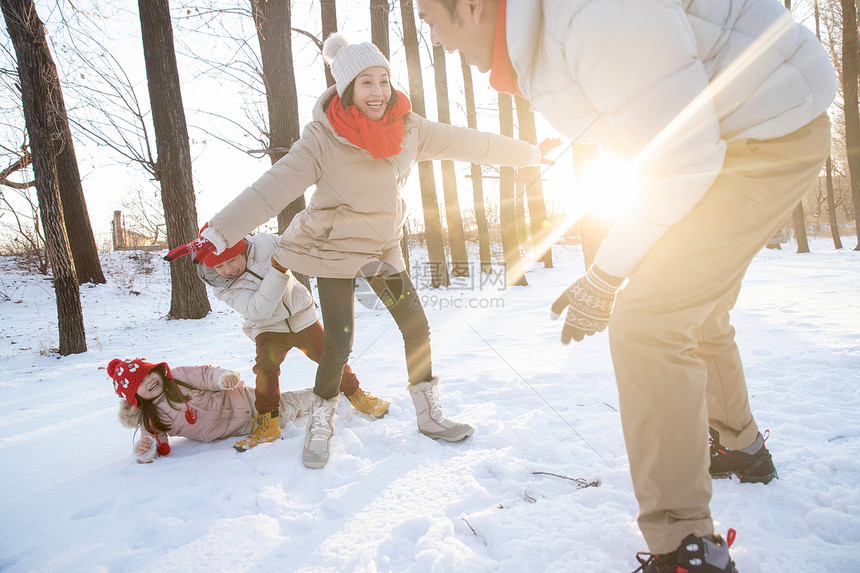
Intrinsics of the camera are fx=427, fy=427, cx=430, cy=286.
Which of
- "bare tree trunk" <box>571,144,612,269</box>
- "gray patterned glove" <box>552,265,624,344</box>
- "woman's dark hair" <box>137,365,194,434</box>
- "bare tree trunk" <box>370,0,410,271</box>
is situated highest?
"bare tree trunk" <box>370,0,410,271</box>

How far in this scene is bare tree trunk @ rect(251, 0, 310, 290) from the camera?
22.0ft

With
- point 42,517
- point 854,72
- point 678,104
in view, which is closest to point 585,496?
point 678,104

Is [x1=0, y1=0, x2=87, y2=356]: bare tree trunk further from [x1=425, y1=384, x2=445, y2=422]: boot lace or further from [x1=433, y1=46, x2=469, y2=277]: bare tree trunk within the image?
[x1=433, y1=46, x2=469, y2=277]: bare tree trunk

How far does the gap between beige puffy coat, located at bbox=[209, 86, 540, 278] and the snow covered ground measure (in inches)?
40.1

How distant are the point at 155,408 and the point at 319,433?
1.07 meters

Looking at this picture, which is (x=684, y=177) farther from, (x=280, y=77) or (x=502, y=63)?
(x=280, y=77)

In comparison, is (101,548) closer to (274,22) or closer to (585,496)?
(585,496)

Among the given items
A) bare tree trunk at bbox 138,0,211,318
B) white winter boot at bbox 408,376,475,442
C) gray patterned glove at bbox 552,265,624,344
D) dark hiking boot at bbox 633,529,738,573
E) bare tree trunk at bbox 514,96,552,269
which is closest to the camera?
dark hiking boot at bbox 633,529,738,573

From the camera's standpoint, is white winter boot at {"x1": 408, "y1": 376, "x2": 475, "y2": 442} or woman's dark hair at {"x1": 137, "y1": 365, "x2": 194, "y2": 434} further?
woman's dark hair at {"x1": 137, "y1": 365, "x2": 194, "y2": 434}

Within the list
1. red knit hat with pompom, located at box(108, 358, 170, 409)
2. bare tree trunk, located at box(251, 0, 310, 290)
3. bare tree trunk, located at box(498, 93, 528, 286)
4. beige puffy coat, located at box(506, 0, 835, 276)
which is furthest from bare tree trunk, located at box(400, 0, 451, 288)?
beige puffy coat, located at box(506, 0, 835, 276)

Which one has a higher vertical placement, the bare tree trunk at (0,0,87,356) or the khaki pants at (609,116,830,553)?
the bare tree trunk at (0,0,87,356)

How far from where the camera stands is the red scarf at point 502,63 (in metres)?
1.20

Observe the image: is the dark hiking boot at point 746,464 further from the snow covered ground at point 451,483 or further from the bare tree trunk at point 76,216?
the bare tree trunk at point 76,216

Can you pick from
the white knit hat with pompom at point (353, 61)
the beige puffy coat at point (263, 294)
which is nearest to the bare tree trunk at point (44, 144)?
the beige puffy coat at point (263, 294)
